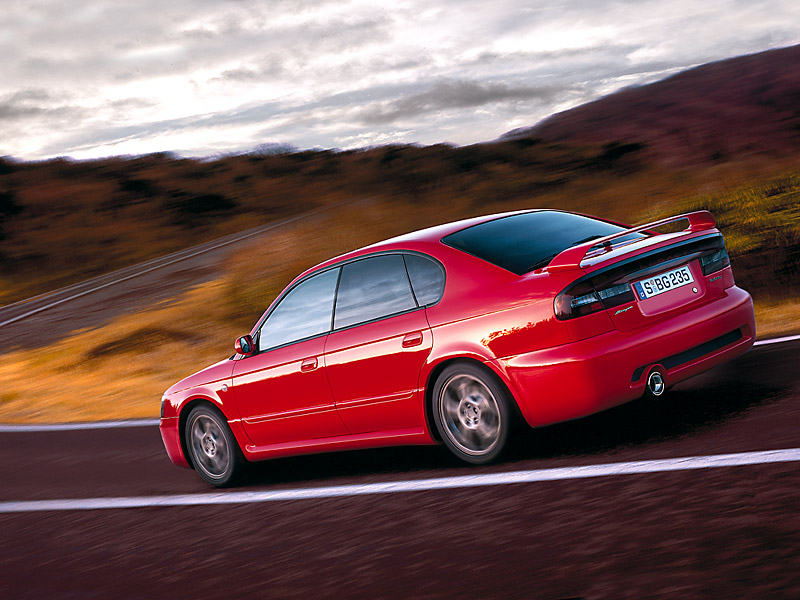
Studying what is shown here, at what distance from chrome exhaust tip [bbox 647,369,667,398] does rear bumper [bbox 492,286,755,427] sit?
0.04m

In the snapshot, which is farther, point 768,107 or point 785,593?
point 768,107

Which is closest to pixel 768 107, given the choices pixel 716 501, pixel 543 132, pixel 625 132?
pixel 625 132

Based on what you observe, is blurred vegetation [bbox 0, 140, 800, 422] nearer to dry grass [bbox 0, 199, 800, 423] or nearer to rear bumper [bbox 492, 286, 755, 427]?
dry grass [bbox 0, 199, 800, 423]

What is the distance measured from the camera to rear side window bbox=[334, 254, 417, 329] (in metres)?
6.33

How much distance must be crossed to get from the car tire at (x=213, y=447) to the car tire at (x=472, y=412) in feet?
7.01

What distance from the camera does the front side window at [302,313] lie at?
270 inches

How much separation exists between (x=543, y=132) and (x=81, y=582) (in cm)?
3000

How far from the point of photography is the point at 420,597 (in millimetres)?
4020

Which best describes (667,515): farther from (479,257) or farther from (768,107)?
(768,107)

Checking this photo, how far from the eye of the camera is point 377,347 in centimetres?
628

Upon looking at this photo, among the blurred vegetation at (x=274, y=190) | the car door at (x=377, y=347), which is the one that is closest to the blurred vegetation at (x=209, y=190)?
the blurred vegetation at (x=274, y=190)

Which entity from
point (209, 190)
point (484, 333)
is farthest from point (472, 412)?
point (209, 190)

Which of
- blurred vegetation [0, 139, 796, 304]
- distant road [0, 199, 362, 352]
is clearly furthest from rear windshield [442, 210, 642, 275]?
distant road [0, 199, 362, 352]

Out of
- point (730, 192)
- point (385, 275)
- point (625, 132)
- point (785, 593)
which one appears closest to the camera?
point (785, 593)
